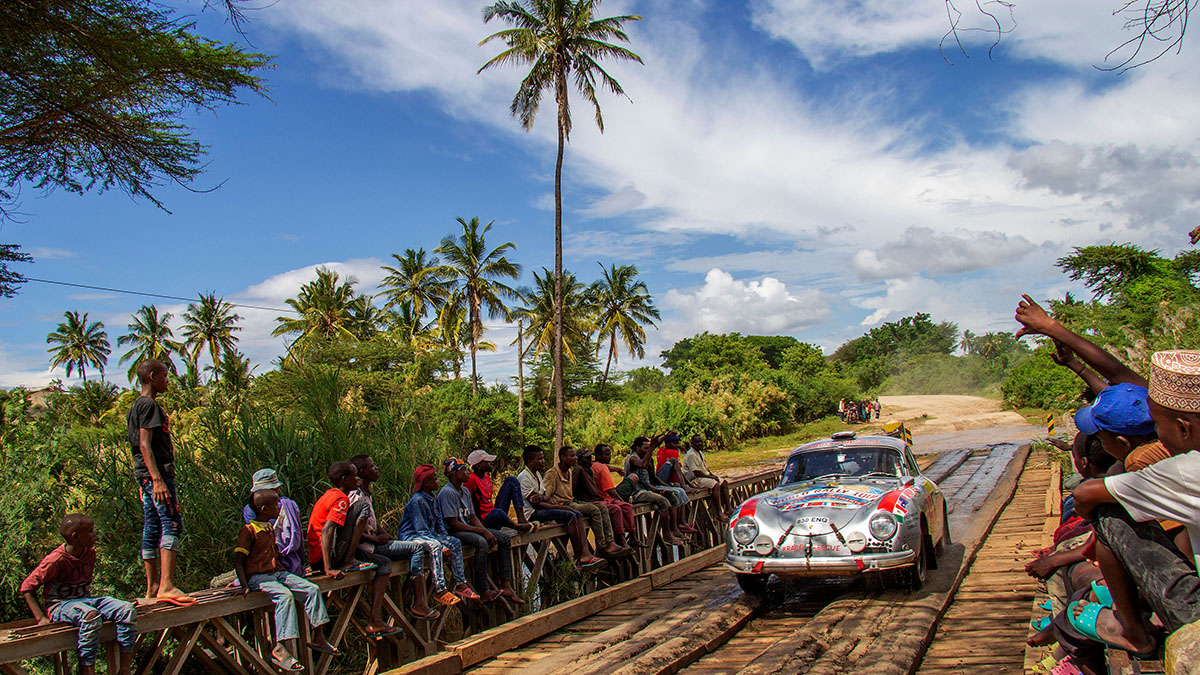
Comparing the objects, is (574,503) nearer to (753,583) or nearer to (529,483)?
(529,483)

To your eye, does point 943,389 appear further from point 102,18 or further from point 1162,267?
point 102,18

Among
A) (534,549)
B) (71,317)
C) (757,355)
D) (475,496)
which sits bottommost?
(534,549)

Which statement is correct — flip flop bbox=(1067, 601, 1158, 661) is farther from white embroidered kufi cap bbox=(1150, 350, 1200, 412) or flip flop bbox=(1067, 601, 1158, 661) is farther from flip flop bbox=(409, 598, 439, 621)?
flip flop bbox=(409, 598, 439, 621)

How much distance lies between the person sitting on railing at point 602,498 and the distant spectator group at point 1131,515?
5736mm

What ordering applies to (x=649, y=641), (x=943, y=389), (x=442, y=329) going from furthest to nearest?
(x=943, y=389) → (x=442, y=329) → (x=649, y=641)

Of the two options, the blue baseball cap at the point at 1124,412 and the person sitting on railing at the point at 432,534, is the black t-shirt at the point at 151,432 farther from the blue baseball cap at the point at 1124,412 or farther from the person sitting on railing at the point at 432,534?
the blue baseball cap at the point at 1124,412

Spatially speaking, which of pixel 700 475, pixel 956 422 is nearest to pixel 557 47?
pixel 700 475

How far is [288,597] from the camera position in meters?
5.98

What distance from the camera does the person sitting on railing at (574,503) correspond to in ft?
31.3

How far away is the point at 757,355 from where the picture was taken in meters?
73.1

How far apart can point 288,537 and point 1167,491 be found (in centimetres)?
587

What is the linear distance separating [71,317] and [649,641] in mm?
82229

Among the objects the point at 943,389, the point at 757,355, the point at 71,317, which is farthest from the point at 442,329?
the point at 943,389

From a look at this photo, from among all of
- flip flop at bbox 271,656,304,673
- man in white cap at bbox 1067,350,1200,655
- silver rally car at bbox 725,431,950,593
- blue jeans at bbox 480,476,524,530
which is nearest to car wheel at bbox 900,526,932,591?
silver rally car at bbox 725,431,950,593
